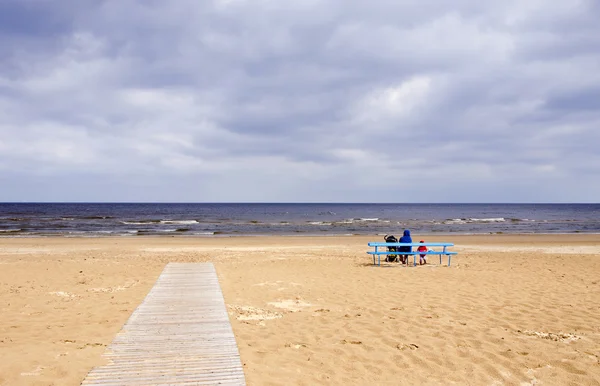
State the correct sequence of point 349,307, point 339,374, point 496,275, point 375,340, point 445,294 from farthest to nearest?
1. point 496,275
2. point 445,294
3. point 349,307
4. point 375,340
5. point 339,374

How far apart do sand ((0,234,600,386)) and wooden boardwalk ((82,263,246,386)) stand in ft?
0.75

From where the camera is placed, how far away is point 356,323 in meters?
7.07

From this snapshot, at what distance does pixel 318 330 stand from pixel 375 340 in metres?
0.98

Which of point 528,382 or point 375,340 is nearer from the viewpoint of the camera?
point 528,382

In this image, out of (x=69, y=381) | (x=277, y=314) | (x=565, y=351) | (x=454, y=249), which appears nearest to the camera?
(x=69, y=381)

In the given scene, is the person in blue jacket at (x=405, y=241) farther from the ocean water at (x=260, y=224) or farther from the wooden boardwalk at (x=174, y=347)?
the ocean water at (x=260, y=224)

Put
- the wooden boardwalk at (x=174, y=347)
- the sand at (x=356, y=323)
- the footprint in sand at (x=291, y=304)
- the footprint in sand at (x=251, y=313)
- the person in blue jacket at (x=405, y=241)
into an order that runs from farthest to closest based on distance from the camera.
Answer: the person in blue jacket at (x=405, y=241) < the footprint in sand at (x=291, y=304) < the footprint in sand at (x=251, y=313) < the sand at (x=356, y=323) < the wooden boardwalk at (x=174, y=347)

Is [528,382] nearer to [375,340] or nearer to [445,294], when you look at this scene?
[375,340]

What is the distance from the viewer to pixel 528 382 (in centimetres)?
464

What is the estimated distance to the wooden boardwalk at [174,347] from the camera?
4.39 metres

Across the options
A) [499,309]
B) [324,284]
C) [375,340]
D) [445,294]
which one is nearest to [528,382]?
[375,340]

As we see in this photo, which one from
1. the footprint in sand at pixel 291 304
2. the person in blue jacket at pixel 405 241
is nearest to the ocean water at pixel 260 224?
the person in blue jacket at pixel 405 241

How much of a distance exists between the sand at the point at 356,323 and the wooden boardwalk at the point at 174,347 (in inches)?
9.0

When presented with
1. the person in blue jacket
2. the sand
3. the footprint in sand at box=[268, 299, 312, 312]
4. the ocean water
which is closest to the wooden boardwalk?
the sand
